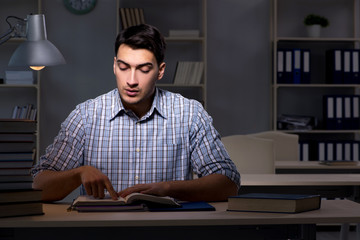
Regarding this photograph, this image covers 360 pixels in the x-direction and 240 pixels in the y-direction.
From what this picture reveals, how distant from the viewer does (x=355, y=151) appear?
18.3 ft

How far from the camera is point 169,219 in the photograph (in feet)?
5.01

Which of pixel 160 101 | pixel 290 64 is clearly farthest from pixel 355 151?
pixel 160 101

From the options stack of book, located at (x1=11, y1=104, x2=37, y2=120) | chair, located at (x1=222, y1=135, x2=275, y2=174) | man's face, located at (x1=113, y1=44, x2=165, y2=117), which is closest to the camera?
man's face, located at (x1=113, y1=44, x2=165, y2=117)

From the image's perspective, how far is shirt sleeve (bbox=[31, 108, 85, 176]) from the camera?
6.72 ft

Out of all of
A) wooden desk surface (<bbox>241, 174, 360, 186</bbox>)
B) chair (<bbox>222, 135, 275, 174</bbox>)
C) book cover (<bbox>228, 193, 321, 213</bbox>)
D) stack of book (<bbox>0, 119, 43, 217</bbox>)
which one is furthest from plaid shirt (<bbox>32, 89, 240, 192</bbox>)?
chair (<bbox>222, 135, 275, 174</bbox>)

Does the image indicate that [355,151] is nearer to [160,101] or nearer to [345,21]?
[345,21]

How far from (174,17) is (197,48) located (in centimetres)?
37

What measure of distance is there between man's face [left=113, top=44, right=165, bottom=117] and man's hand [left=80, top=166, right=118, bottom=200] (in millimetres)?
351

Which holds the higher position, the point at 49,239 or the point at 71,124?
the point at 71,124

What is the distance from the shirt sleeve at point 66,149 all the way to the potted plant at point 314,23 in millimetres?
3974

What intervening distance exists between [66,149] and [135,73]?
365 mm

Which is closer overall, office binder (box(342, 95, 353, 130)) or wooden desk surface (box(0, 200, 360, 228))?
wooden desk surface (box(0, 200, 360, 228))

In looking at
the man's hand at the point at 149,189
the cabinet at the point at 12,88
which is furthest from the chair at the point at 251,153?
the cabinet at the point at 12,88

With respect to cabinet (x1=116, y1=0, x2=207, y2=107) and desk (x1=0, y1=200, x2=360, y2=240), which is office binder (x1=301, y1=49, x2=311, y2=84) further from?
desk (x1=0, y1=200, x2=360, y2=240)
